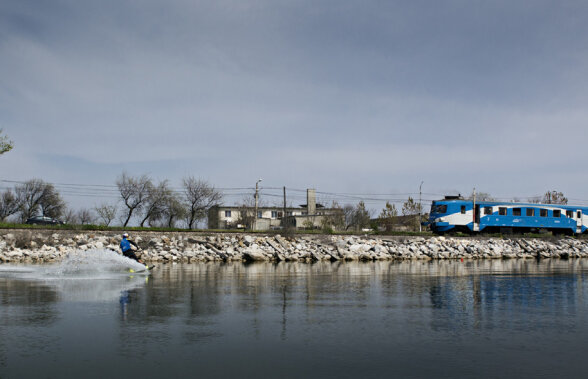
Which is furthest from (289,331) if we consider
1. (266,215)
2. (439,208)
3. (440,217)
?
(266,215)

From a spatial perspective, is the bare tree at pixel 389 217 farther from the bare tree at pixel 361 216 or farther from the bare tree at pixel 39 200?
the bare tree at pixel 39 200

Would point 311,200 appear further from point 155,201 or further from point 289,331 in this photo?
point 289,331

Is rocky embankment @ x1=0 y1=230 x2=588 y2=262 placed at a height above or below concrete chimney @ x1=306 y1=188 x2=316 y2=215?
below

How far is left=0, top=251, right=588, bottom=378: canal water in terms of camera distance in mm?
7418

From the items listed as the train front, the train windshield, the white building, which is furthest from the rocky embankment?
the white building

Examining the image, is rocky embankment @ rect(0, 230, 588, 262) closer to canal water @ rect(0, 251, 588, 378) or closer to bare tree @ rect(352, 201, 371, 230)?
canal water @ rect(0, 251, 588, 378)

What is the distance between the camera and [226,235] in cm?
4259

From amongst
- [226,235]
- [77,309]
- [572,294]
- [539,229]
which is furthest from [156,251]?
[539,229]

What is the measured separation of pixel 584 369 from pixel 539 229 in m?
55.3

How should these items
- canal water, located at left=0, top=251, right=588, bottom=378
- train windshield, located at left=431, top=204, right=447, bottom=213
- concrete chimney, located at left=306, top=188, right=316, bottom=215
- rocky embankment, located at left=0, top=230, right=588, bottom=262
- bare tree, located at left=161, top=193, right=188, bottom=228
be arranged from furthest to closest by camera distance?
1. concrete chimney, located at left=306, top=188, right=316, bottom=215
2. bare tree, located at left=161, top=193, right=188, bottom=228
3. train windshield, located at left=431, top=204, right=447, bottom=213
4. rocky embankment, located at left=0, top=230, right=588, bottom=262
5. canal water, located at left=0, top=251, right=588, bottom=378

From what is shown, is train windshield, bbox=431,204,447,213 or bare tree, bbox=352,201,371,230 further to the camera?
bare tree, bbox=352,201,371,230

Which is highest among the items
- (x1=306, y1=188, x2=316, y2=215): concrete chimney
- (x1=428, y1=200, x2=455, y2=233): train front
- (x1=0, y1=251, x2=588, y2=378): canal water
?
(x1=306, y1=188, x2=316, y2=215): concrete chimney

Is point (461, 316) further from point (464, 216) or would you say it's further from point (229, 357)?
point (464, 216)

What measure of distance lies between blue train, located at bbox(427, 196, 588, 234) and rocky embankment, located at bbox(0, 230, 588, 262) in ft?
11.2
